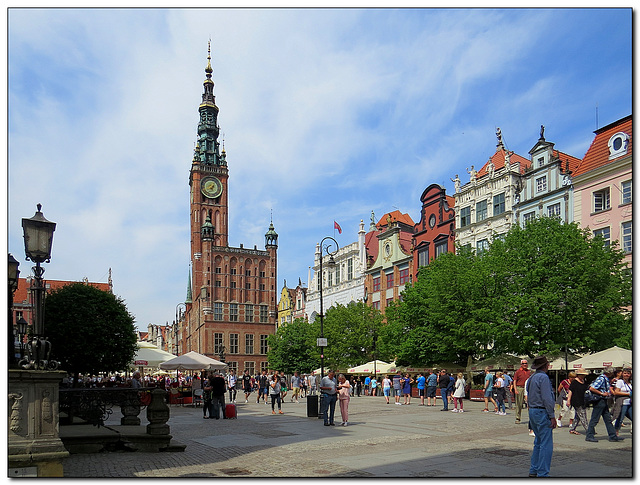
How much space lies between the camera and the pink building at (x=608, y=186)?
3499 centimetres

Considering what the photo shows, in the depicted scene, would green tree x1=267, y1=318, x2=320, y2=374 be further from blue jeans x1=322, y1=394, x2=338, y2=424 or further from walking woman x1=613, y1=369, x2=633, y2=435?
walking woman x1=613, y1=369, x2=633, y2=435

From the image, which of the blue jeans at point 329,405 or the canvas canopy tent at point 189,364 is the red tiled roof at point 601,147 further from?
the blue jeans at point 329,405

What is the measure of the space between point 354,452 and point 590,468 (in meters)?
4.43

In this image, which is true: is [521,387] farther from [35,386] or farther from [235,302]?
[235,302]

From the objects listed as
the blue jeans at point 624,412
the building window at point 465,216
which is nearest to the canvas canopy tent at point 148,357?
the building window at point 465,216

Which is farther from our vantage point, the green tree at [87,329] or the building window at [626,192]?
the building window at [626,192]

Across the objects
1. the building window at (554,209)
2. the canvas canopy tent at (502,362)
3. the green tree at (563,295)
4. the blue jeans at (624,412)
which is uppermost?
the building window at (554,209)

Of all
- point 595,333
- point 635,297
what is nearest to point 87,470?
point 635,297

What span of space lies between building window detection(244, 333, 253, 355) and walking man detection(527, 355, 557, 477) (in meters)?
86.0

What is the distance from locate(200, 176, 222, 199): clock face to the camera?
9812 cm

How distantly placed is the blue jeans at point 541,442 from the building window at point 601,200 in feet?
99.1

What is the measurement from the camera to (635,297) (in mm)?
11930

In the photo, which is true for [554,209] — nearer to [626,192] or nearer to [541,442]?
[626,192]

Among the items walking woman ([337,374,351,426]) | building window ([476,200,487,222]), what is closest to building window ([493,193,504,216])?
building window ([476,200,487,222])
